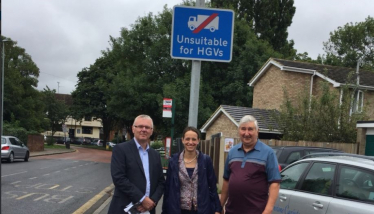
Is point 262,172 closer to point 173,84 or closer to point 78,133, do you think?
point 173,84

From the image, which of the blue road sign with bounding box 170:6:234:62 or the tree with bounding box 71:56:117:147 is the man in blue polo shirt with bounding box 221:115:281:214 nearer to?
the blue road sign with bounding box 170:6:234:62

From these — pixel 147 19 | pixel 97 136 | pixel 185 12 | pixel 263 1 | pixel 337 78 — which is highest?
pixel 263 1

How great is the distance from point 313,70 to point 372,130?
30.7 feet

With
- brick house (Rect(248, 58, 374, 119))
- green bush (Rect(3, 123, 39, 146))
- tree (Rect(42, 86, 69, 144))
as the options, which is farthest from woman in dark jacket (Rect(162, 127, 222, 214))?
tree (Rect(42, 86, 69, 144))

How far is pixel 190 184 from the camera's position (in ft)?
13.1

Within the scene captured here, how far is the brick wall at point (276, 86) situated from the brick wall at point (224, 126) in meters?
3.61

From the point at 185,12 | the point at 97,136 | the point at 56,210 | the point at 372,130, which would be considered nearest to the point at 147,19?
the point at 372,130

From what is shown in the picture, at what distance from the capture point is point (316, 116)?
54.3 ft

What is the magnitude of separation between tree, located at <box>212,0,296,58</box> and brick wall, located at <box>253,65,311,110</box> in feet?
54.5

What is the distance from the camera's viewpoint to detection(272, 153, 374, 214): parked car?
4.54 meters

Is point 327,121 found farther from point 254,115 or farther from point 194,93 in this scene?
point 194,93

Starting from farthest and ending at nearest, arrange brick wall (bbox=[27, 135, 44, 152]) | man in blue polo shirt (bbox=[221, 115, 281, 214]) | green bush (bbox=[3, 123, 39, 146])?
brick wall (bbox=[27, 135, 44, 152]) < green bush (bbox=[3, 123, 39, 146]) < man in blue polo shirt (bbox=[221, 115, 281, 214])

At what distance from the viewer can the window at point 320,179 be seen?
16.7 ft

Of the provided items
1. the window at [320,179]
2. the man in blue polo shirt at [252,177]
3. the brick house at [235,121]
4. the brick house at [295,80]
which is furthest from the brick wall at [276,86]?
the man in blue polo shirt at [252,177]
